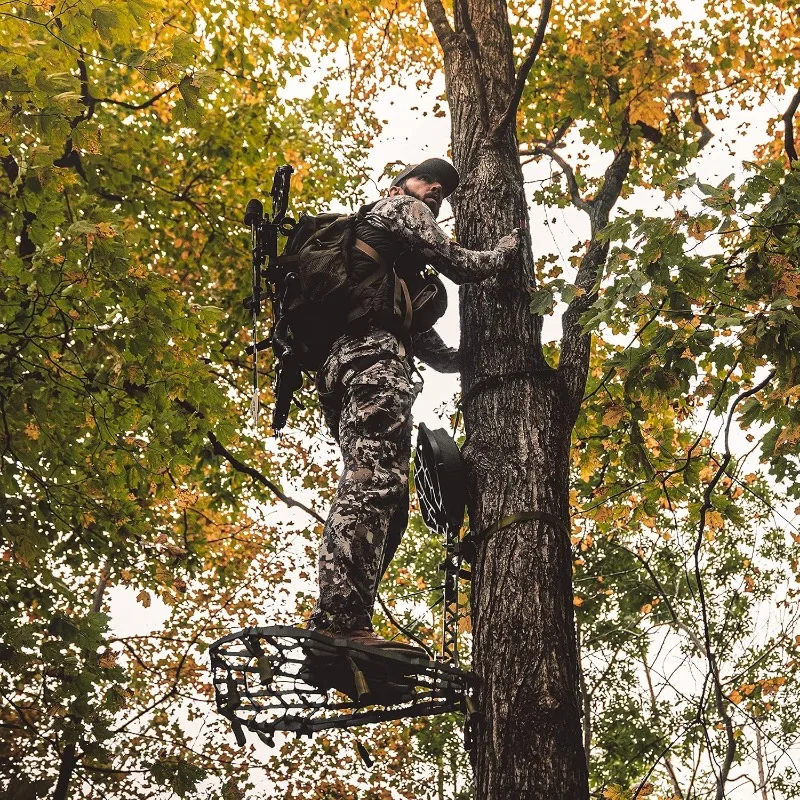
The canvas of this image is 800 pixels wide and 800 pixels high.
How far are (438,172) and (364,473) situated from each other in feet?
6.20

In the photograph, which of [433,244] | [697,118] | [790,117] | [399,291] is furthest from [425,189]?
[697,118]

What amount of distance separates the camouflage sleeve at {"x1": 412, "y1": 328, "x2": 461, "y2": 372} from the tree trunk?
0.28m

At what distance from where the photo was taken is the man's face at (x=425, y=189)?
14.4 feet

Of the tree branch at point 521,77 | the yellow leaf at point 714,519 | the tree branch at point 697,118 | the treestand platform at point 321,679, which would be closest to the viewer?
the treestand platform at point 321,679

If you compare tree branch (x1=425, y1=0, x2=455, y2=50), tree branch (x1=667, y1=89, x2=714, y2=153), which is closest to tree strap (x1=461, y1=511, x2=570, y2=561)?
tree branch (x1=425, y1=0, x2=455, y2=50)

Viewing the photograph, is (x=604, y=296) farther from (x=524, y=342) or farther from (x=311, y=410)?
(x=311, y=410)

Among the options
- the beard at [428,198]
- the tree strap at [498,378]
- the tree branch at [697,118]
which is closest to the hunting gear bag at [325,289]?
the beard at [428,198]

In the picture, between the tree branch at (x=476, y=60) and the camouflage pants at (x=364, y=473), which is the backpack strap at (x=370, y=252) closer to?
the camouflage pants at (x=364, y=473)

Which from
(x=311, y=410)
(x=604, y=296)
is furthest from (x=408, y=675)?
Answer: (x=311, y=410)

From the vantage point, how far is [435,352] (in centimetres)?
442

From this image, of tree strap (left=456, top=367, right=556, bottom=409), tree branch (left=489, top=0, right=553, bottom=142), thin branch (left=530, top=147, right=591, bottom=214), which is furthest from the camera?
thin branch (left=530, top=147, right=591, bottom=214)

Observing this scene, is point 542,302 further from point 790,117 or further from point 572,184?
point 790,117

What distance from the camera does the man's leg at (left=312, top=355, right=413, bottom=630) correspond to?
316 centimetres

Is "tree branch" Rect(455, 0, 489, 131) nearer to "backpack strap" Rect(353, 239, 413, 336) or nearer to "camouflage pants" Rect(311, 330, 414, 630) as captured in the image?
"backpack strap" Rect(353, 239, 413, 336)
